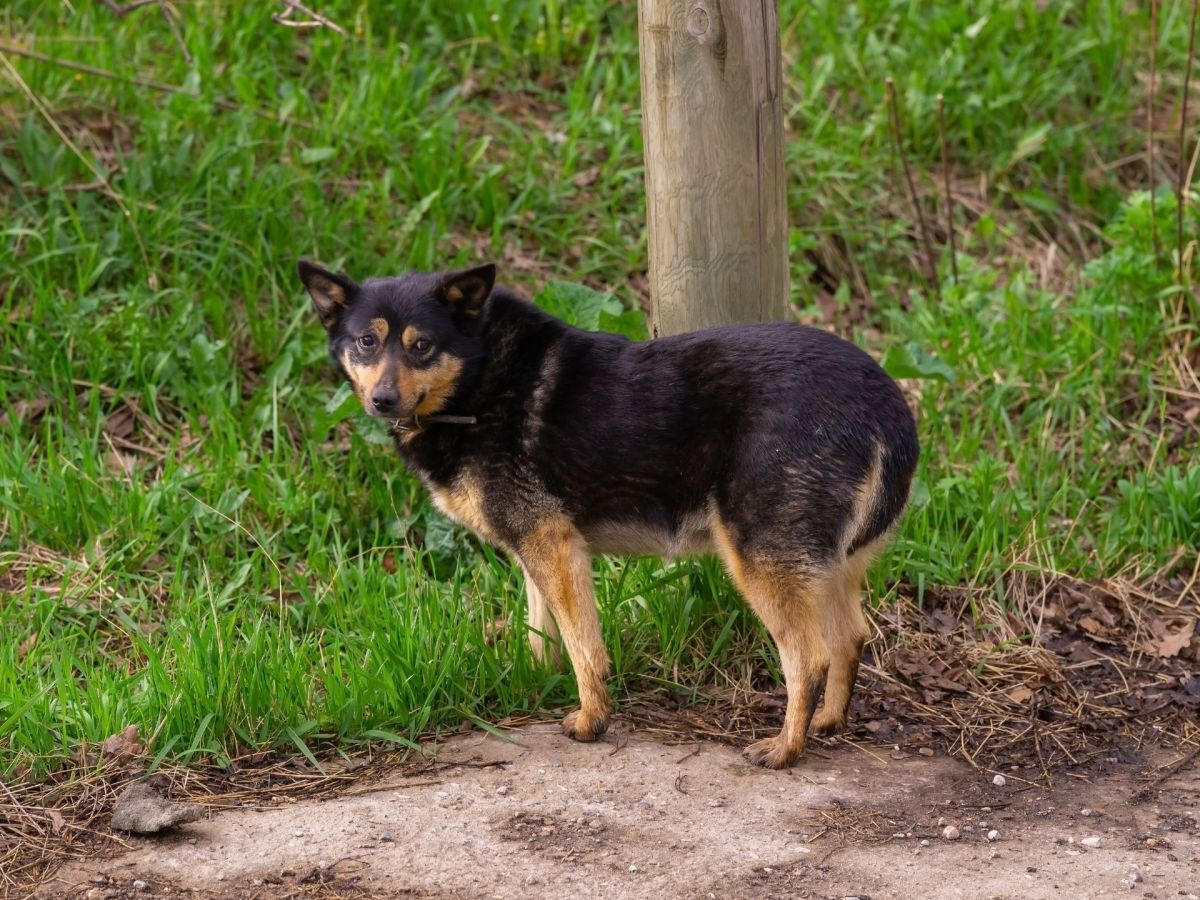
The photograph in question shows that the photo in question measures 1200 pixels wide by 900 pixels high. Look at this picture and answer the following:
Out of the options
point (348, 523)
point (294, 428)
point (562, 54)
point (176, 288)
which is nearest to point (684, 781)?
point (348, 523)

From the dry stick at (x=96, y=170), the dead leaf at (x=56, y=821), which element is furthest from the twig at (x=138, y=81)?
the dead leaf at (x=56, y=821)

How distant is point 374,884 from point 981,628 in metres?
2.68

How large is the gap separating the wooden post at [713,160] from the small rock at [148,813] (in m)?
2.34

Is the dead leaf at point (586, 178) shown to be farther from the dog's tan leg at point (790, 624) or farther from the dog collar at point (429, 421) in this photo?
the dog's tan leg at point (790, 624)

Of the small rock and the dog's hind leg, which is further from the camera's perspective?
the dog's hind leg

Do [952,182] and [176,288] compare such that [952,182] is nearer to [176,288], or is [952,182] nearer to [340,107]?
[340,107]

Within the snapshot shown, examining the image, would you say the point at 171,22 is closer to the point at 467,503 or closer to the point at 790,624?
the point at 467,503

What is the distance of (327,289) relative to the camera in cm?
466

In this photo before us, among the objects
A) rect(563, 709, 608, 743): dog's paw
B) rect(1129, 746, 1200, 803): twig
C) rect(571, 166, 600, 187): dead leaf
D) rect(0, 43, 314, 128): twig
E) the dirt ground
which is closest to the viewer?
the dirt ground

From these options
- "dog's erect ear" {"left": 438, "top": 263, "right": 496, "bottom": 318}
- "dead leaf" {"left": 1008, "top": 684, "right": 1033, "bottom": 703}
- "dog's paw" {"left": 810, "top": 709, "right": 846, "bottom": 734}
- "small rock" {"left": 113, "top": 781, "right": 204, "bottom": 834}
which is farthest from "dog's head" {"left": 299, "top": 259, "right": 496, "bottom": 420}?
"dead leaf" {"left": 1008, "top": 684, "right": 1033, "bottom": 703}

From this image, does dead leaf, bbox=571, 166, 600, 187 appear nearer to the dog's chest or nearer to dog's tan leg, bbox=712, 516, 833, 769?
the dog's chest

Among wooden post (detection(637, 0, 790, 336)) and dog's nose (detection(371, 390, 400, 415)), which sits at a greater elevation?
wooden post (detection(637, 0, 790, 336))

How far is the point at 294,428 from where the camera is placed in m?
6.25

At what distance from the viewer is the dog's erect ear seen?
4516 mm
